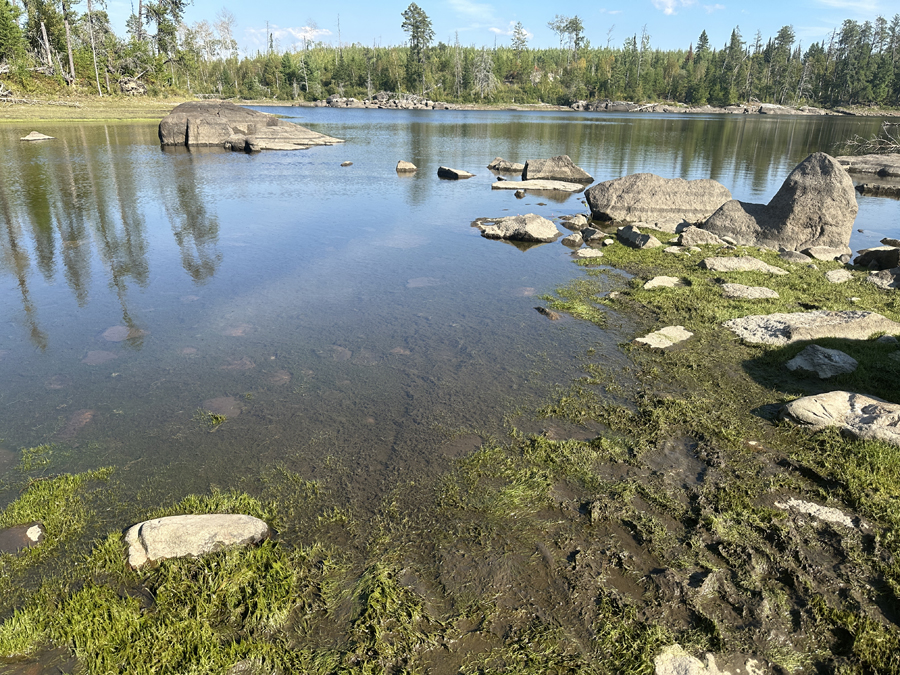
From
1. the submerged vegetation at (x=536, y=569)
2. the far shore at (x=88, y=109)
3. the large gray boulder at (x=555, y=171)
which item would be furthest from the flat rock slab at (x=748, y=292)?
the far shore at (x=88, y=109)

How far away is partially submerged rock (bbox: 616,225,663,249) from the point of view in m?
16.8

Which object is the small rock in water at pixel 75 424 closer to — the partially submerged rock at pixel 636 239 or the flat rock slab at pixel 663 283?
the flat rock slab at pixel 663 283

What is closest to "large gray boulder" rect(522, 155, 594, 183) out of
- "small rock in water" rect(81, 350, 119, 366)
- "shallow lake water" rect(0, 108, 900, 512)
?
"shallow lake water" rect(0, 108, 900, 512)

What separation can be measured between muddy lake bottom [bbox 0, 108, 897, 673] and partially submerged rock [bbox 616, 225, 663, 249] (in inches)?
130

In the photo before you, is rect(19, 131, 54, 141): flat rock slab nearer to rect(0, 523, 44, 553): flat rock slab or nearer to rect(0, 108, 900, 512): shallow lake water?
rect(0, 108, 900, 512): shallow lake water

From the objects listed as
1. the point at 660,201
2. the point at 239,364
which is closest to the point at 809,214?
the point at 660,201

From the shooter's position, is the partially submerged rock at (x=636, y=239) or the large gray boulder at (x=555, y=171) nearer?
the partially submerged rock at (x=636, y=239)

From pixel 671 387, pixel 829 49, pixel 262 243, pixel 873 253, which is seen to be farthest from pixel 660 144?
pixel 829 49

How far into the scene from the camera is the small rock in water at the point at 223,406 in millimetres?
7562

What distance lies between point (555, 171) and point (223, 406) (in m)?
26.9

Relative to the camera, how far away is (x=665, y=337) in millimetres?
10211

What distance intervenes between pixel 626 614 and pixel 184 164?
34.8m

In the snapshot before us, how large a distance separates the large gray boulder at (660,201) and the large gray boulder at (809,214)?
261cm

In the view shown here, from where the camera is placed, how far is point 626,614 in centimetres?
462
